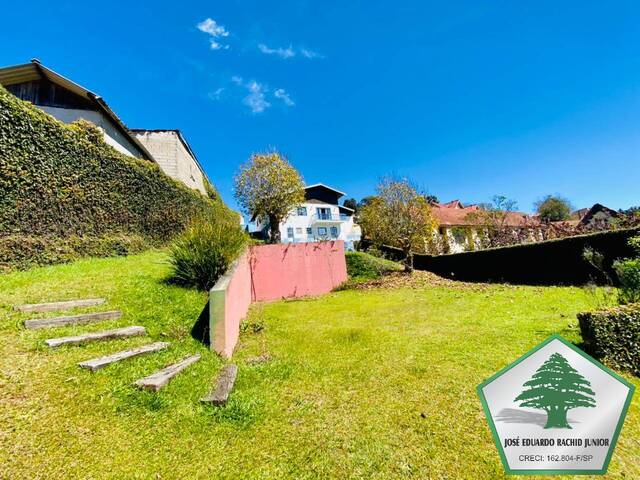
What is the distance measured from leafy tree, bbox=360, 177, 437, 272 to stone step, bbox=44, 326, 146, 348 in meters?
12.6

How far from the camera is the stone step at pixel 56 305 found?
420 centimetres

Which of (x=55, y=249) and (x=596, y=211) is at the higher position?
(x=596, y=211)

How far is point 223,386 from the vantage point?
3191 mm

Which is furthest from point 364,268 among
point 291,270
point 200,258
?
Answer: point 200,258

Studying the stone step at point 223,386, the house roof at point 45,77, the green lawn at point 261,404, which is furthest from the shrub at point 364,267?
the house roof at point 45,77

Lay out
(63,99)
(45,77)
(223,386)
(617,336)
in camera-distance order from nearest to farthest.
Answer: (223,386)
(617,336)
(45,77)
(63,99)

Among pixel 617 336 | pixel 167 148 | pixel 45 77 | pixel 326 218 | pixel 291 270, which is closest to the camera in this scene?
pixel 617 336

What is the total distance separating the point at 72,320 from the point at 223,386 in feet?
8.33

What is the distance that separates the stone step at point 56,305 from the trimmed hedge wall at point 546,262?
11.5 meters

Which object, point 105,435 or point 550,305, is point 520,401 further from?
point 550,305

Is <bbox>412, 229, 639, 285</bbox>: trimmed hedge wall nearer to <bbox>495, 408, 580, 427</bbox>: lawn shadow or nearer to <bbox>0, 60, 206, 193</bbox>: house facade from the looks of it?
<bbox>495, 408, 580, 427</bbox>: lawn shadow

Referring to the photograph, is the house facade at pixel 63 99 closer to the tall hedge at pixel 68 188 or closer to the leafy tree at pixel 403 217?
the tall hedge at pixel 68 188

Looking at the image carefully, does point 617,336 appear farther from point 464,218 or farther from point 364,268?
point 464,218

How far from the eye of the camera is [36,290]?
4961mm
